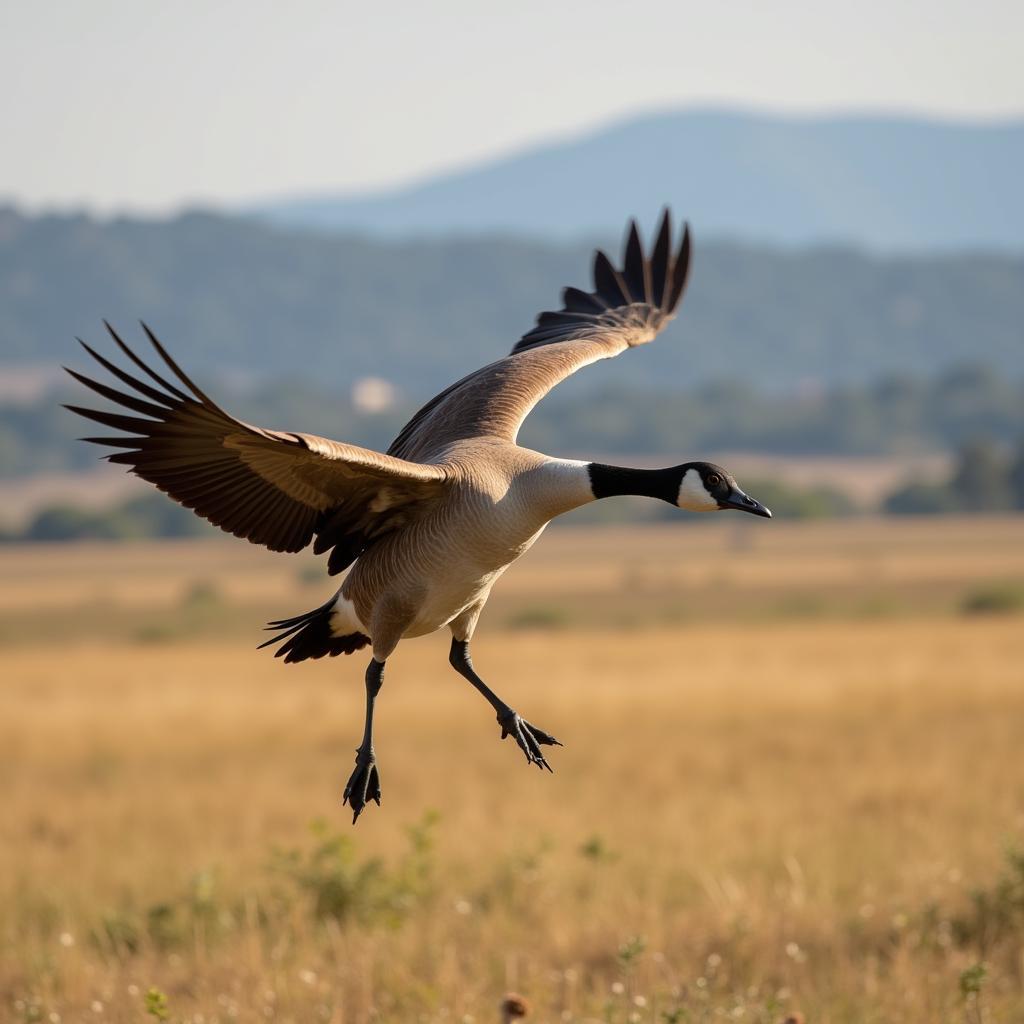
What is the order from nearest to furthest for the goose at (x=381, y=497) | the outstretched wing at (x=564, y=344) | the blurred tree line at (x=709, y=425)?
the goose at (x=381, y=497) < the outstretched wing at (x=564, y=344) < the blurred tree line at (x=709, y=425)

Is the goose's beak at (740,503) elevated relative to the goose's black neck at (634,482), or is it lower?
lower

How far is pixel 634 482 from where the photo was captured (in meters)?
6.13

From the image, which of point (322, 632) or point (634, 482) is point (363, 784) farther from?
point (634, 482)

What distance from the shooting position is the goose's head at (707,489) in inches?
235

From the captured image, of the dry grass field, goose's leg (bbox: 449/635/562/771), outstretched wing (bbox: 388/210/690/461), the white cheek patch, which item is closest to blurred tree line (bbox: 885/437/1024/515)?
the dry grass field

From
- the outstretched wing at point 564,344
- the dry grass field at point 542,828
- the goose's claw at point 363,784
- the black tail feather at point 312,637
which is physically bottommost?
the dry grass field at point 542,828

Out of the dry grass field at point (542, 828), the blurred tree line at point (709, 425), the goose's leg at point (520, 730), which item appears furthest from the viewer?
the blurred tree line at point (709, 425)

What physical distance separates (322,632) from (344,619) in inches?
6.0

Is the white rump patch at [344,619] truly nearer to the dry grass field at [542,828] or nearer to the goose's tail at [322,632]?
the goose's tail at [322,632]

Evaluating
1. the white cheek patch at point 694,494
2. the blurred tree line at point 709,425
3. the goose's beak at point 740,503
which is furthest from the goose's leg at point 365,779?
the blurred tree line at point 709,425

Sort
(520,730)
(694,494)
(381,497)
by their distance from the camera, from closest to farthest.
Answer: (694,494) < (381,497) < (520,730)

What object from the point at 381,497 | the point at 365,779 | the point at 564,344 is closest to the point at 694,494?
the point at 381,497

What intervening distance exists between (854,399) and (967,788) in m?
172

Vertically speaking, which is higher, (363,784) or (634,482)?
(634,482)
